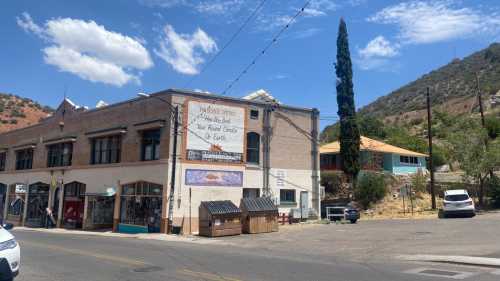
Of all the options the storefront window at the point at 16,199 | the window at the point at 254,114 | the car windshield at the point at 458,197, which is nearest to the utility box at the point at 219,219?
the window at the point at 254,114

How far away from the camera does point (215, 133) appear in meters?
30.1

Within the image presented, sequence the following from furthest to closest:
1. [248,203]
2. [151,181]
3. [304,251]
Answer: [151,181] → [248,203] → [304,251]

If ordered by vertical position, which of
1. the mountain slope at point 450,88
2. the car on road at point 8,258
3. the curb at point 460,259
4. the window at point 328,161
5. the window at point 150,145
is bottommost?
the curb at point 460,259

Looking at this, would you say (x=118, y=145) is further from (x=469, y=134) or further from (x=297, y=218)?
(x=469, y=134)

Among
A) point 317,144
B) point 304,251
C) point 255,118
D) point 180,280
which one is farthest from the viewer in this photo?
point 317,144

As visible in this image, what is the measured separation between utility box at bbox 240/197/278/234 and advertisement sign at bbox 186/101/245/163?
13.1ft

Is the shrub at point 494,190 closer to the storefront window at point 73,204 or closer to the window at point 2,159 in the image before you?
the storefront window at point 73,204

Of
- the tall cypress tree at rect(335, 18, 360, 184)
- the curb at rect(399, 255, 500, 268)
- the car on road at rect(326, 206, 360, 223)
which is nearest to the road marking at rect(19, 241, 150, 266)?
the curb at rect(399, 255, 500, 268)

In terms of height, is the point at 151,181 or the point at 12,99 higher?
the point at 12,99

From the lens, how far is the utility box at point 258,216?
27.0 m

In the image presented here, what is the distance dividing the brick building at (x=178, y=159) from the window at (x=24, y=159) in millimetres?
6803

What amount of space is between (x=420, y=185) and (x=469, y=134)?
6696 millimetres

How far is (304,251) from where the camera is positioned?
17750 millimetres

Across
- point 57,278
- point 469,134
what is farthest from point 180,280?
point 469,134
